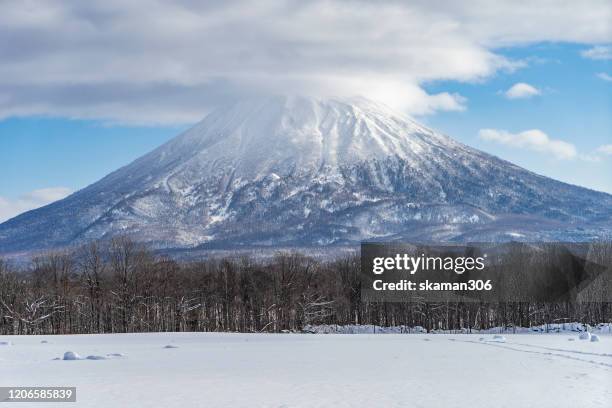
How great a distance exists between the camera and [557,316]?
75375 mm

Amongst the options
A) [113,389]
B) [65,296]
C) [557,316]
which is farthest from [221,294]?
[113,389]

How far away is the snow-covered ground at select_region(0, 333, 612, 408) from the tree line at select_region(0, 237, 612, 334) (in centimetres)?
3408

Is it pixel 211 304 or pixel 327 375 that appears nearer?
pixel 327 375

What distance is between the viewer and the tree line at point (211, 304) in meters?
73.2

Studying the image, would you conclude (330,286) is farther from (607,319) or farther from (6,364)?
(6,364)

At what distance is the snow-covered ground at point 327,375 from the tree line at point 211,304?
112 ft

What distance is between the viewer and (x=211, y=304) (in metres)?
82.1

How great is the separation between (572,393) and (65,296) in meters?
58.4

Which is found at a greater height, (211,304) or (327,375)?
(211,304)

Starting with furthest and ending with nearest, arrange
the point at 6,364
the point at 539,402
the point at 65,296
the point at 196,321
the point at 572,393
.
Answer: the point at 196,321
the point at 65,296
the point at 6,364
the point at 572,393
the point at 539,402

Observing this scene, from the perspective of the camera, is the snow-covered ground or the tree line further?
the tree line

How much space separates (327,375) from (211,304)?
185 feet

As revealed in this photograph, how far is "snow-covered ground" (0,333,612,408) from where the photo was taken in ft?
68.7

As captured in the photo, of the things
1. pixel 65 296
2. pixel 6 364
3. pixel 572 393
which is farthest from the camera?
pixel 65 296
